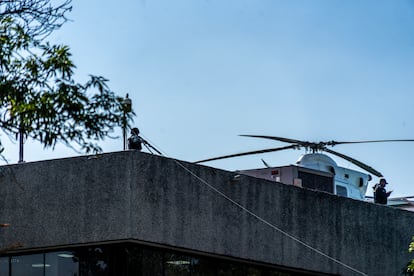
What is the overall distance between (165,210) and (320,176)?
24.3 feet

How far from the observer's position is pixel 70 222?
818 inches

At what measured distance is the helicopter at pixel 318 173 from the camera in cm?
2594

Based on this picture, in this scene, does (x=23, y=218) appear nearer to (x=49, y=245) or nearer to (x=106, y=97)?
(x=49, y=245)

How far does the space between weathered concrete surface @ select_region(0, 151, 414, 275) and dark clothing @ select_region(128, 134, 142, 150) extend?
144 cm

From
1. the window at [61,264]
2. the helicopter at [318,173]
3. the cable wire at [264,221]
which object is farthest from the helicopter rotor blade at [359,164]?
the window at [61,264]

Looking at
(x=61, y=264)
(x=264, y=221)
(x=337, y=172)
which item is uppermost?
(x=337, y=172)

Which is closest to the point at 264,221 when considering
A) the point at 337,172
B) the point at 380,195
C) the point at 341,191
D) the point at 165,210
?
the point at 165,210

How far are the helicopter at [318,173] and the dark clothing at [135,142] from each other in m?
4.37

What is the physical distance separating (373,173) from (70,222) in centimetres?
1290

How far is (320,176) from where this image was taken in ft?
89.8

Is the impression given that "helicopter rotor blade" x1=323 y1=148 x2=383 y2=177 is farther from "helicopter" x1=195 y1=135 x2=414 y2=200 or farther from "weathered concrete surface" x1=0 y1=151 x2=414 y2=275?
"weathered concrete surface" x1=0 y1=151 x2=414 y2=275

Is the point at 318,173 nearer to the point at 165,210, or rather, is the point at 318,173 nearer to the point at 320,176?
the point at 320,176

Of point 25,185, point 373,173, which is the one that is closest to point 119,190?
point 25,185

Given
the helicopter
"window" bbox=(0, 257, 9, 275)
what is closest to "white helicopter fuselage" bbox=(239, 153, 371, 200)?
the helicopter
